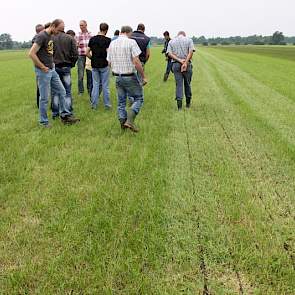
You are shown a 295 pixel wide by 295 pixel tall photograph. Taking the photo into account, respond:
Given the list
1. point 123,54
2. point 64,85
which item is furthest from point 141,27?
point 123,54

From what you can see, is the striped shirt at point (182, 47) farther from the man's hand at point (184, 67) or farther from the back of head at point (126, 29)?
the back of head at point (126, 29)

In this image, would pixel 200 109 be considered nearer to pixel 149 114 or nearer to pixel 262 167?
pixel 149 114

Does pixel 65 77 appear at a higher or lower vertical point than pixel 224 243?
higher

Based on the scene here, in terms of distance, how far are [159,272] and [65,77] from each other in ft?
21.1

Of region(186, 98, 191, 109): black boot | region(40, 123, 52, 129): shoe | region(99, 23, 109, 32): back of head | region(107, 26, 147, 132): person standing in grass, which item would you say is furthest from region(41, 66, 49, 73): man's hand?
region(186, 98, 191, 109): black boot

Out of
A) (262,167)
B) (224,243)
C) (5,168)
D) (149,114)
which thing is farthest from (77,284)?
(149,114)

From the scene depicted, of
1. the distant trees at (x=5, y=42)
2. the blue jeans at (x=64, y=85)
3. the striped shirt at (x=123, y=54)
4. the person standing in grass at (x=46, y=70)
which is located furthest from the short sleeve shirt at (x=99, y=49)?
the distant trees at (x=5, y=42)

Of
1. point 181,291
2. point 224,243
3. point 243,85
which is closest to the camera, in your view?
point 181,291

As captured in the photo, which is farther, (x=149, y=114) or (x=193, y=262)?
(x=149, y=114)

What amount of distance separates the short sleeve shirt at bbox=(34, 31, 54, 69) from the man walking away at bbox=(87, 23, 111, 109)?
1.84m

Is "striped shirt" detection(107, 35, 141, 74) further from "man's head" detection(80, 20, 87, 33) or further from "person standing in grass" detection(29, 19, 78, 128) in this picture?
"man's head" detection(80, 20, 87, 33)

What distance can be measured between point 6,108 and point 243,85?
29.8 ft

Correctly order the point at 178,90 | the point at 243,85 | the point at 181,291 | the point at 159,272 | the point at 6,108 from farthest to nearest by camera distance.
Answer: the point at 243,85 → the point at 6,108 → the point at 178,90 → the point at 159,272 → the point at 181,291

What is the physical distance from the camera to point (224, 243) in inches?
136
